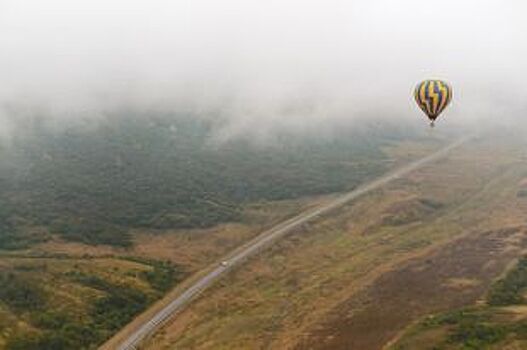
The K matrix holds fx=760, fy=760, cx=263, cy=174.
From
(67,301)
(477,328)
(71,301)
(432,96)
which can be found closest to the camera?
(477,328)

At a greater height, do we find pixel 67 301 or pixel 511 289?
pixel 67 301

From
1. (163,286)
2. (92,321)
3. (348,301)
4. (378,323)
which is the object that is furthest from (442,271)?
(92,321)

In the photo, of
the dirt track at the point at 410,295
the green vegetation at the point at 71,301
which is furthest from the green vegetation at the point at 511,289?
the green vegetation at the point at 71,301

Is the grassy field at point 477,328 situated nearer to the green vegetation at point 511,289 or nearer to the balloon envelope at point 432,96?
the green vegetation at point 511,289

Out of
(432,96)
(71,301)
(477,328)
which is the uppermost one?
(432,96)

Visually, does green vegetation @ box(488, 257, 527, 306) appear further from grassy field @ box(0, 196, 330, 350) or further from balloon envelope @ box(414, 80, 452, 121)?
grassy field @ box(0, 196, 330, 350)

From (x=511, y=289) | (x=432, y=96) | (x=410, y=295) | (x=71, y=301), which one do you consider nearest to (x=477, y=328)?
(x=410, y=295)

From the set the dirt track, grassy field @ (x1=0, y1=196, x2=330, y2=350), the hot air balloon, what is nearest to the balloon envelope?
the hot air balloon

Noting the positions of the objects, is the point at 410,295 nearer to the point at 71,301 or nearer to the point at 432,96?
the point at 432,96
